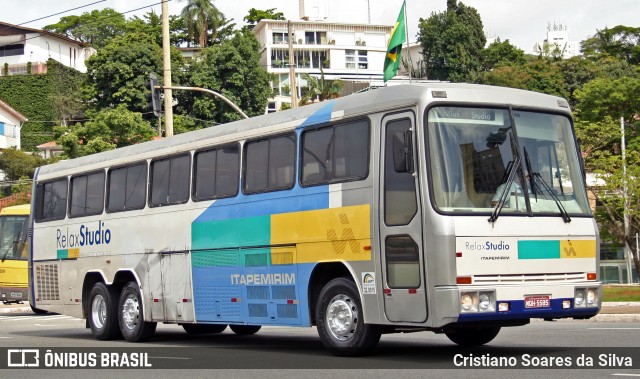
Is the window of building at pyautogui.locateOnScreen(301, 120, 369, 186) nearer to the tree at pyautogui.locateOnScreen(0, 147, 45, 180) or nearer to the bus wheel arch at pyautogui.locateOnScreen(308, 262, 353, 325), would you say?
the bus wheel arch at pyautogui.locateOnScreen(308, 262, 353, 325)

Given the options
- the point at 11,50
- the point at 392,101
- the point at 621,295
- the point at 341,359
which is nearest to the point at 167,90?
the point at 621,295

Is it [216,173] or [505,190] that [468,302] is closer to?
[505,190]

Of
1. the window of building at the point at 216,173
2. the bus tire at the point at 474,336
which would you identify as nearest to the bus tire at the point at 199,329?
the window of building at the point at 216,173

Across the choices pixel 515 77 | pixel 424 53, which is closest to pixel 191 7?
pixel 424 53

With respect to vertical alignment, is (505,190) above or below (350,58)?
below

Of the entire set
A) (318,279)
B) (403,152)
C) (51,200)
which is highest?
(51,200)

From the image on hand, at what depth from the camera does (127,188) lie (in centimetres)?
1991

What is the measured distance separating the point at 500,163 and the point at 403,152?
1.24m

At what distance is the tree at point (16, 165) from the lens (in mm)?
77500

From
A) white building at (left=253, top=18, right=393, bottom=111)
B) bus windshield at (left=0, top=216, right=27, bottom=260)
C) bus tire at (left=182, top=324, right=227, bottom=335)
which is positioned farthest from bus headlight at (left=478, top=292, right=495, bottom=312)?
white building at (left=253, top=18, right=393, bottom=111)

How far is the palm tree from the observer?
10700 cm

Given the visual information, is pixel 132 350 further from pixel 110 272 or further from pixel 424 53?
pixel 424 53

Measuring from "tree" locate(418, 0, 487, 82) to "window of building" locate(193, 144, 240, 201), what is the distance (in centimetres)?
8522

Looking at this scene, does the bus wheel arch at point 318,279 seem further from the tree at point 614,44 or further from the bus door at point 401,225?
the tree at point 614,44
